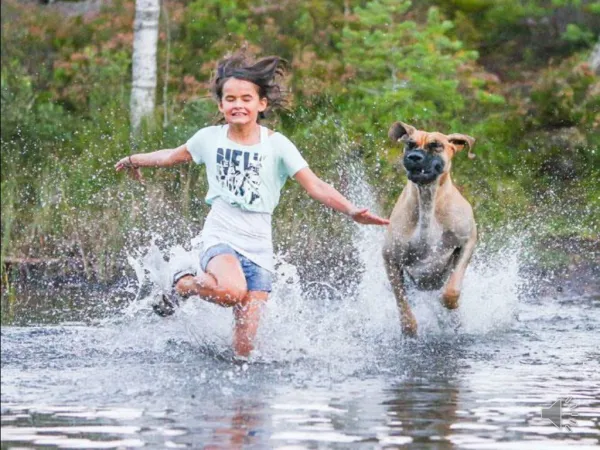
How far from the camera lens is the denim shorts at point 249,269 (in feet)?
26.9

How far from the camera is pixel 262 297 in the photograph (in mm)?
8328

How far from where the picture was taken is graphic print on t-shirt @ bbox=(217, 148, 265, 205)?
8148mm

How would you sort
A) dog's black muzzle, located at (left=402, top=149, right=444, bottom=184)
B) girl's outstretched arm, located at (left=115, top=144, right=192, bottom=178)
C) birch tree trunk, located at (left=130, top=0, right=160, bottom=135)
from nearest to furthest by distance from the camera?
girl's outstretched arm, located at (left=115, top=144, right=192, bottom=178), dog's black muzzle, located at (left=402, top=149, right=444, bottom=184), birch tree trunk, located at (left=130, top=0, right=160, bottom=135)

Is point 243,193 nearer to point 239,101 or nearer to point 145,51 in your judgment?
point 239,101

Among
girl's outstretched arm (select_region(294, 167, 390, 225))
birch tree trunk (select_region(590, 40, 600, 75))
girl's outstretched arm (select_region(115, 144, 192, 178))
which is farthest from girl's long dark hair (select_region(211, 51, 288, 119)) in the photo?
birch tree trunk (select_region(590, 40, 600, 75))

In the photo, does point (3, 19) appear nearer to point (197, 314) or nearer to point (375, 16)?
point (375, 16)

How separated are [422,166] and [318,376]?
2321 millimetres

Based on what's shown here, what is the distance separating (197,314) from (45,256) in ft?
13.8

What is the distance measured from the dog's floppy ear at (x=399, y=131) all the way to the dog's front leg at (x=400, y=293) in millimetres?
828

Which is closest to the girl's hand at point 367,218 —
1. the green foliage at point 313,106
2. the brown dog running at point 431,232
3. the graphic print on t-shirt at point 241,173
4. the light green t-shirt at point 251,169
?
the light green t-shirt at point 251,169

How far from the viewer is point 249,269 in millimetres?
8273

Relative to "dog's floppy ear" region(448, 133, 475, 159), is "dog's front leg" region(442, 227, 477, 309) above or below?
below

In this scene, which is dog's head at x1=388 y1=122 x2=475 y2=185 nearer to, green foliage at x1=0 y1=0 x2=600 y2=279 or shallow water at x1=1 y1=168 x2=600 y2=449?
shallow water at x1=1 y1=168 x2=600 y2=449

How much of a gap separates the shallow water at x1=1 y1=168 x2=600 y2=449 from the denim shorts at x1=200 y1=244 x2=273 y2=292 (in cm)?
23
